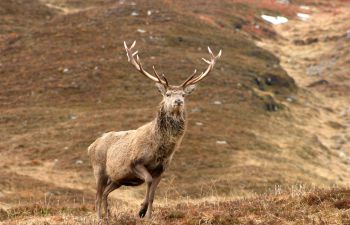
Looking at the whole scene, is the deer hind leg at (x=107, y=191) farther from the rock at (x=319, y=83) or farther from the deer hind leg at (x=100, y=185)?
the rock at (x=319, y=83)

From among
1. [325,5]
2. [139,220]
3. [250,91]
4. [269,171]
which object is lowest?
[325,5]

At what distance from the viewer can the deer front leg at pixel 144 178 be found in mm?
13328

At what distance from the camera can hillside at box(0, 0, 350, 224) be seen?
128 feet

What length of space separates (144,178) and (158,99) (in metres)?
44.2

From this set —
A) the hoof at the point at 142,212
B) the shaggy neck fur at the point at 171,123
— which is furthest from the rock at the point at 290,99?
the hoof at the point at 142,212

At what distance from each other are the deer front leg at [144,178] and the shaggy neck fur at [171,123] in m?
0.81

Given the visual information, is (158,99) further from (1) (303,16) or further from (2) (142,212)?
(1) (303,16)

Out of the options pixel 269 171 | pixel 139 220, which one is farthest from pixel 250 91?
pixel 139 220

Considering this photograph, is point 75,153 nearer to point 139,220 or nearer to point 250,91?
point 250,91

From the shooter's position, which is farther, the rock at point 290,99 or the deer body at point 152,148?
the rock at point 290,99

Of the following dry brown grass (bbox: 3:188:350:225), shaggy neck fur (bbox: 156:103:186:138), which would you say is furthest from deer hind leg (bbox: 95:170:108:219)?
shaggy neck fur (bbox: 156:103:186:138)

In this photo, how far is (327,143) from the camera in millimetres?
55250

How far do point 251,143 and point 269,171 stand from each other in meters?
6.88

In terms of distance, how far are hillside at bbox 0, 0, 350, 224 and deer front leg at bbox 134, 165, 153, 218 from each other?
8.33 feet
